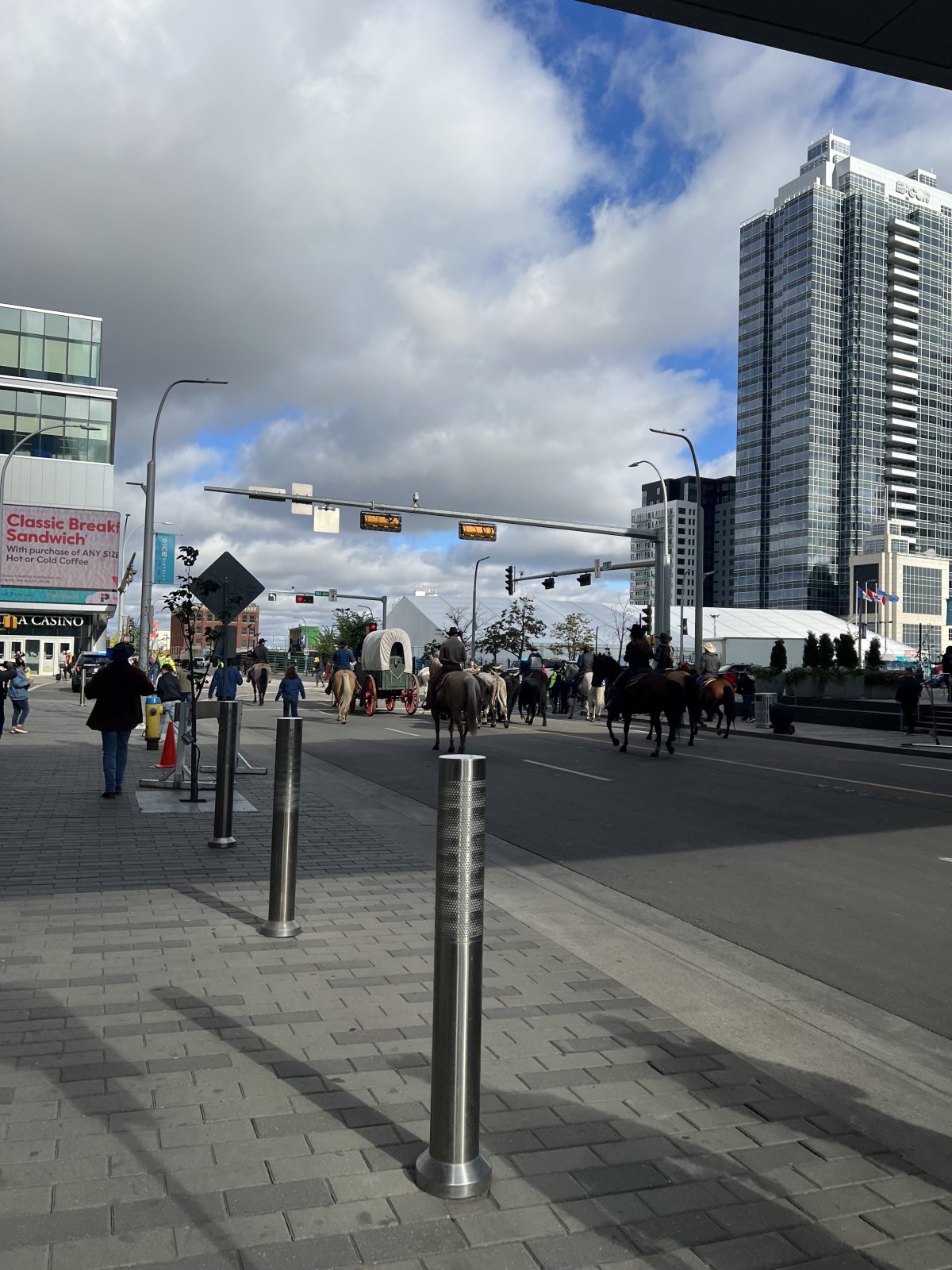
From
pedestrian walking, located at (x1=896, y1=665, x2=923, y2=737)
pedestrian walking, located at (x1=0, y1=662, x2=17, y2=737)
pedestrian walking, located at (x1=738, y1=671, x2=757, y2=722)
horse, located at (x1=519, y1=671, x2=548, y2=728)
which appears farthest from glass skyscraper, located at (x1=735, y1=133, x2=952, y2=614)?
pedestrian walking, located at (x1=0, y1=662, x2=17, y2=737)

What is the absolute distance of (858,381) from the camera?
148m

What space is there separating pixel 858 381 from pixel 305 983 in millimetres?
156795

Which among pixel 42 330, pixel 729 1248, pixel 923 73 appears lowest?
pixel 729 1248

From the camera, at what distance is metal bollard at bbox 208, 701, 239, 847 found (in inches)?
331

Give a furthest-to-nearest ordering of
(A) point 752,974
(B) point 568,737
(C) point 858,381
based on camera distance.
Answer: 1. (C) point 858,381
2. (B) point 568,737
3. (A) point 752,974

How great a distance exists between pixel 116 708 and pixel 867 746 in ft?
56.0

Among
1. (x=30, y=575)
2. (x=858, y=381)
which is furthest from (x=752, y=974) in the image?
(x=858, y=381)

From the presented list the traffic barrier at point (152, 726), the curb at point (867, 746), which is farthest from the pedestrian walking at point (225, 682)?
the curb at point (867, 746)

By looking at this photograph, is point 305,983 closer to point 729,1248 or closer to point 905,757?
point 729,1248

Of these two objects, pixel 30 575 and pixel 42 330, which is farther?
pixel 42 330

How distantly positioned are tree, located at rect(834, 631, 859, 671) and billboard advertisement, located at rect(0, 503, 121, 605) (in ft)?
167

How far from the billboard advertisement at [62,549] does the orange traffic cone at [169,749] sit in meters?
61.3

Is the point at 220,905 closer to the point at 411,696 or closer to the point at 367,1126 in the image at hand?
the point at 367,1126

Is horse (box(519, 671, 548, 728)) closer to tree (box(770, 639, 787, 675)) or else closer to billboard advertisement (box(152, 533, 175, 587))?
tree (box(770, 639, 787, 675))
